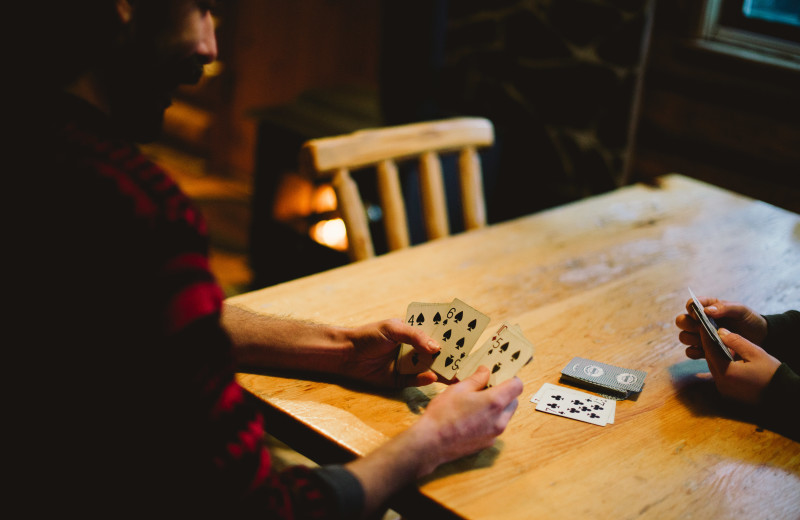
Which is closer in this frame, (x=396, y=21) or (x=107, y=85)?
(x=107, y=85)

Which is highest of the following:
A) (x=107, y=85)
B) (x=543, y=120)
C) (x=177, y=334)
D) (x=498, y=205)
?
(x=107, y=85)

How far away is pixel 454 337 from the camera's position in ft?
4.27

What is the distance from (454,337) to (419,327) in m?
0.07

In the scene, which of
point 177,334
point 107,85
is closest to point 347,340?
point 177,334

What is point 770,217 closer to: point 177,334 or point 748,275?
point 748,275

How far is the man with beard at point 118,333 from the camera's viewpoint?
90cm

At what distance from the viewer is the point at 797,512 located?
3.61 ft

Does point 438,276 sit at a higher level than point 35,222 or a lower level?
lower

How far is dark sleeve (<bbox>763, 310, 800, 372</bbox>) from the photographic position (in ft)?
4.95

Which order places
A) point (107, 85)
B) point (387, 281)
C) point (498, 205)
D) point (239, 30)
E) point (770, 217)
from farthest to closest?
point (239, 30), point (498, 205), point (770, 217), point (387, 281), point (107, 85)

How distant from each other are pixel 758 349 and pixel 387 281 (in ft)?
2.56

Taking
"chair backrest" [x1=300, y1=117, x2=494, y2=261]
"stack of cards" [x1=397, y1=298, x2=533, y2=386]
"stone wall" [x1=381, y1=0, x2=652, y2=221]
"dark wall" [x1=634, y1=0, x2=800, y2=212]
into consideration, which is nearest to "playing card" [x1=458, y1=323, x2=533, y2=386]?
"stack of cards" [x1=397, y1=298, x2=533, y2=386]

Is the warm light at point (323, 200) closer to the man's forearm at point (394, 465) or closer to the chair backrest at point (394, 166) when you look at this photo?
the chair backrest at point (394, 166)

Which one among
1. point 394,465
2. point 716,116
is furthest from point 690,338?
point 716,116
